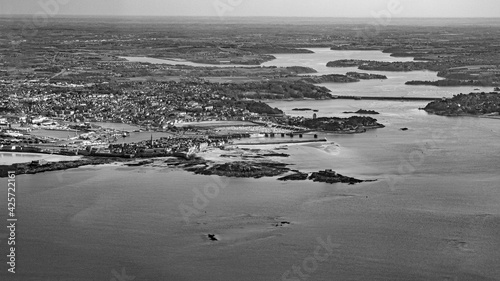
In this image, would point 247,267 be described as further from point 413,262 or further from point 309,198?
point 309,198

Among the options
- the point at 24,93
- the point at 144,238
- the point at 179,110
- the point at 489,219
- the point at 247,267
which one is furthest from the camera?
the point at 24,93

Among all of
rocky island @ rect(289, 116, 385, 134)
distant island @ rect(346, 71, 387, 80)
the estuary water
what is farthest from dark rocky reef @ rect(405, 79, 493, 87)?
rocky island @ rect(289, 116, 385, 134)

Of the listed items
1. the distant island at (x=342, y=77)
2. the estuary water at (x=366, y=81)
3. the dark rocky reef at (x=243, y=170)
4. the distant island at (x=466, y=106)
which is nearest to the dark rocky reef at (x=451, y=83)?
the estuary water at (x=366, y=81)

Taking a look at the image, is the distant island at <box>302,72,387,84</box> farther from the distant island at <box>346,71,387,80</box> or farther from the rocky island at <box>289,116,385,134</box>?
the rocky island at <box>289,116,385,134</box>

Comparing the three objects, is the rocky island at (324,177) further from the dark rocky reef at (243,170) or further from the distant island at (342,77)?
the distant island at (342,77)

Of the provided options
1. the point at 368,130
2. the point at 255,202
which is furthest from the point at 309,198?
the point at 368,130

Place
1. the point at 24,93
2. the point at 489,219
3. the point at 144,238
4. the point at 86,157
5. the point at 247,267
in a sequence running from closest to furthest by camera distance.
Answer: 1. the point at 247,267
2. the point at 144,238
3. the point at 489,219
4. the point at 86,157
5. the point at 24,93
